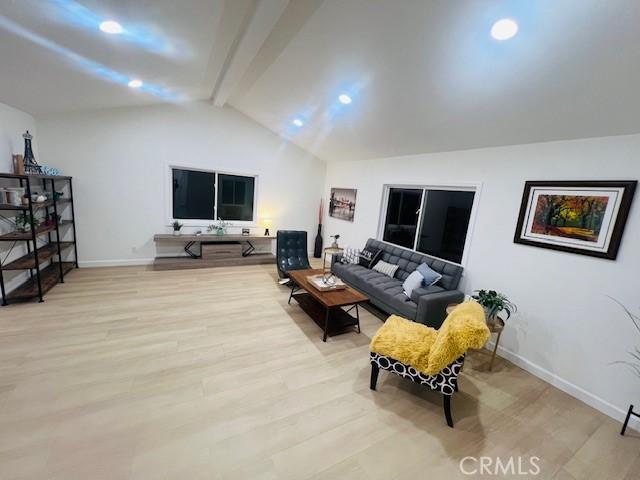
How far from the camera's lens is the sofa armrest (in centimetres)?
298

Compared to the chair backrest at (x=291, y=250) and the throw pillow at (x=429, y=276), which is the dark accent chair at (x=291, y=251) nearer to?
the chair backrest at (x=291, y=250)

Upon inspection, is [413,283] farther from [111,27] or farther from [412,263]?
[111,27]

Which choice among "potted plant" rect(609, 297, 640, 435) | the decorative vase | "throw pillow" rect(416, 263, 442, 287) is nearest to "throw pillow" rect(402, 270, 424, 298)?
"throw pillow" rect(416, 263, 442, 287)

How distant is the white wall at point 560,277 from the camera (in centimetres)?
218

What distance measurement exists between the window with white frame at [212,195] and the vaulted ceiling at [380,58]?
1809 millimetres

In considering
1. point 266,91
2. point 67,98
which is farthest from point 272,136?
point 67,98

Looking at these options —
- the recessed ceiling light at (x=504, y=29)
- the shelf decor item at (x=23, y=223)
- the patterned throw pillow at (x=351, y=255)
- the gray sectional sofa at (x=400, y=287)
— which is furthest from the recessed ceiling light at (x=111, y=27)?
the patterned throw pillow at (x=351, y=255)

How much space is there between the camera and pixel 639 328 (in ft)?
6.91

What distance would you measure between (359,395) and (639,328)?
7.42 ft

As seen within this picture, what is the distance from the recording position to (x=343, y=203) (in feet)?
19.1

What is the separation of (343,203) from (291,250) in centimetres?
165

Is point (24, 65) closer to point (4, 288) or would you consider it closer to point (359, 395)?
point (4, 288)

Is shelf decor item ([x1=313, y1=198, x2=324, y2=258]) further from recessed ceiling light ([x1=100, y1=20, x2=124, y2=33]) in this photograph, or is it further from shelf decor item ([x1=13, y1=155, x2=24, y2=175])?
shelf decor item ([x1=13, y1=155, x2=24, y2=175])

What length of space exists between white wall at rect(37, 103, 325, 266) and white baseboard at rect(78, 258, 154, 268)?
0.05 feet
